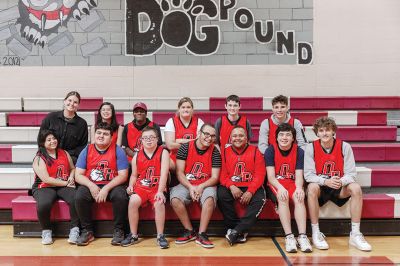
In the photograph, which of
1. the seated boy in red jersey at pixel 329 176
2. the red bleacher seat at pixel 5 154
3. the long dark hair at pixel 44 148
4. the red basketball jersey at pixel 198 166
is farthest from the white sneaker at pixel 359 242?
the red bleacher seat at pixel 5 154

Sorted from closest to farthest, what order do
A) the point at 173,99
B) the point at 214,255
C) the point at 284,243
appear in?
the point at 214,255
the point at 284,243
the point at 173,99

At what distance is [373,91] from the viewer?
578cm

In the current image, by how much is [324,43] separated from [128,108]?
8.59 feet

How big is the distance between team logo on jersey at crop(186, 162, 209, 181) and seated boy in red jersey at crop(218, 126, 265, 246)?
0.16 metres

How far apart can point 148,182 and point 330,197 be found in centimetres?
143

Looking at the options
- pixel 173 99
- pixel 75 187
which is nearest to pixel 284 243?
pixel 75 187

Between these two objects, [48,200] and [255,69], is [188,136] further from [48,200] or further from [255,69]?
[255,69]

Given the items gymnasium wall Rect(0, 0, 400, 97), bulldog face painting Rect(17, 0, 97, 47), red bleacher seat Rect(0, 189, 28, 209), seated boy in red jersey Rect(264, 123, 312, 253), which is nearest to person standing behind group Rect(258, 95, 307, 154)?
seated boy in red jersey Rect(264, 123, 312, 253)

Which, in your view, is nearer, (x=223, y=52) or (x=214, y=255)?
(x=214, y=255)

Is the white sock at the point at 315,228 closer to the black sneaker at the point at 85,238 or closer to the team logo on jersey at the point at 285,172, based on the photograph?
the team logo on jersey at the point at 285,172

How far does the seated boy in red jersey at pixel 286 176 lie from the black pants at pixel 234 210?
0.45 feet

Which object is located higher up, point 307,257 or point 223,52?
point 223,52

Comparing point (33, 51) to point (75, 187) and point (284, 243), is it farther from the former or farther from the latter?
point (284, 243)

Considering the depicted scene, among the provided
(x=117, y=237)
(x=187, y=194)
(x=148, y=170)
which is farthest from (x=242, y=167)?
(x=117, y=237)
